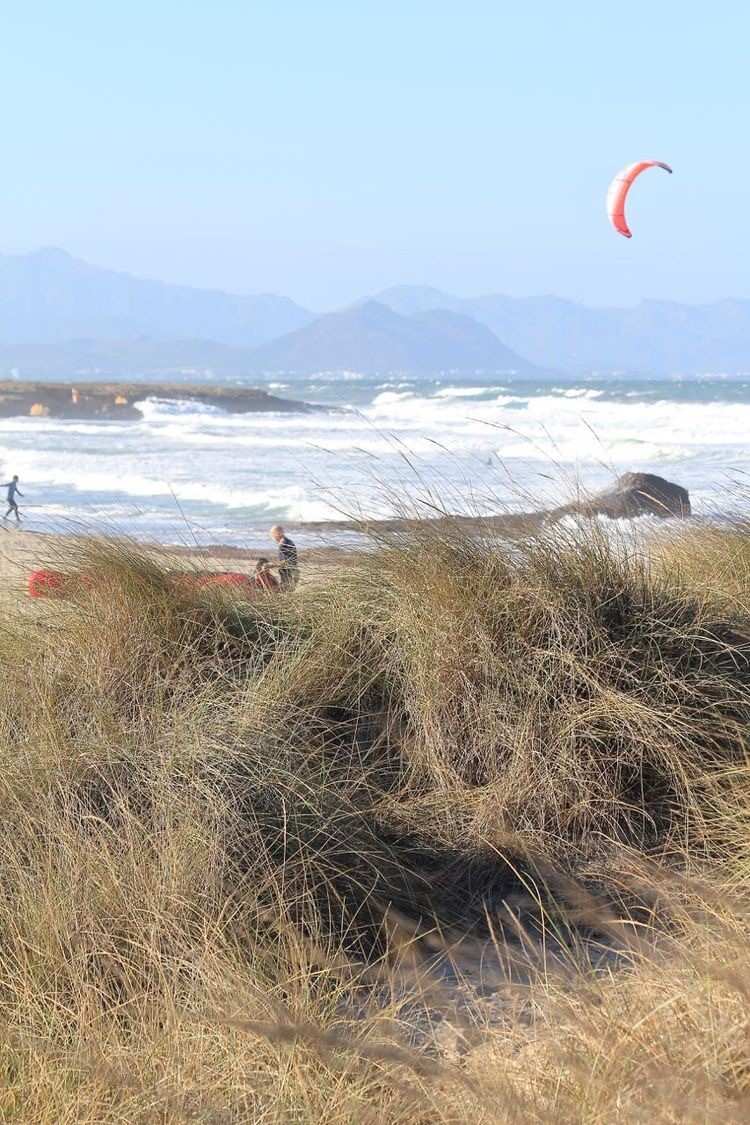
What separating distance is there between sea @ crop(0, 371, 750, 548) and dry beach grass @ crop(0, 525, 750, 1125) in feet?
2.05

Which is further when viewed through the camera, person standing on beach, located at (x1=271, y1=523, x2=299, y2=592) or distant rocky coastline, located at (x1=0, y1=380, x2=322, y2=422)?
distant rocky coastline, located at (x1=0, y1=380, x2=322, y2=422)

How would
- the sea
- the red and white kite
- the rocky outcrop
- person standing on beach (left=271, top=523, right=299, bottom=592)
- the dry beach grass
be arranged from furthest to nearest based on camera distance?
the red and white kite → the sea → person standing on beach (left=271, top=523, right=299, bottom=592) → the rocky outcrop → the dry beach grass

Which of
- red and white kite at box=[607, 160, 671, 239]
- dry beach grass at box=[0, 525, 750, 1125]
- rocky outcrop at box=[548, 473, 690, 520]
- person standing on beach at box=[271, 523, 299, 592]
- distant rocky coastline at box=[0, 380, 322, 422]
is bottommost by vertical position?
dry beach grass at box=[0, 525, 750, 1125]

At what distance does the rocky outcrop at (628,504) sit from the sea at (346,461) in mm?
113

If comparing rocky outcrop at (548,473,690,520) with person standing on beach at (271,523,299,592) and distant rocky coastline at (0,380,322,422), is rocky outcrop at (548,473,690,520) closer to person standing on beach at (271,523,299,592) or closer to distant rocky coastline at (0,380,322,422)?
person standing on beach at (271,523,299,592)

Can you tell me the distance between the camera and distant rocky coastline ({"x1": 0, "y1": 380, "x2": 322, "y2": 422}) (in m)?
63.9

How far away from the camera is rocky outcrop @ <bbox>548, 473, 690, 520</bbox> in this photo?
194 inches

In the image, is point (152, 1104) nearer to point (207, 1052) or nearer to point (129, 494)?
point (207, 1052)

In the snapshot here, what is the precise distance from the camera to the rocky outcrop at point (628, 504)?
4.93 m

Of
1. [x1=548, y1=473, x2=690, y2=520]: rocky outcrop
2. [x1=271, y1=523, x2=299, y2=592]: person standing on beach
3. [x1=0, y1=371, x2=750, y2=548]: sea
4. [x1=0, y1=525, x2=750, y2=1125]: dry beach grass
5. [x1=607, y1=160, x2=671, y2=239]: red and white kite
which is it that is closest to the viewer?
[x1=0, y1=525, x2=750, y2=1125]: dry beach grass

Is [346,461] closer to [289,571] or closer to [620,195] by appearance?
[620,195]

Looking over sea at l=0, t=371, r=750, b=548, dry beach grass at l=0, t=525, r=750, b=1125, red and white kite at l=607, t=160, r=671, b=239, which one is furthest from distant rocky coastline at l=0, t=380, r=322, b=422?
dry beach grass at l=0, t=525, r=750, b=1125

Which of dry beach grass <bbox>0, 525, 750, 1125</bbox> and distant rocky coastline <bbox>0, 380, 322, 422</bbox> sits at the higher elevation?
distant rocky coastline <bbox>0, 380, 322, 422</bbox>

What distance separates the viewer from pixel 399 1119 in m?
2.35
